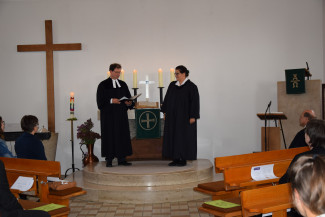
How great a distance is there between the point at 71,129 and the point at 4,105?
1.77 m

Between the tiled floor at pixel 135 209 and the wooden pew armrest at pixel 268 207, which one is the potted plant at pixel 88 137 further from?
the wooden pew armrest at pixel 268 207

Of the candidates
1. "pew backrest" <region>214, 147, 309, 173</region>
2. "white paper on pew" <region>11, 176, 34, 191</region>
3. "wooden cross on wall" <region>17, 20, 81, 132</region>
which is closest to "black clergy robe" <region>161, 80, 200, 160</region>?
"pew backrest" <region>214, 147, 309, 173</region>

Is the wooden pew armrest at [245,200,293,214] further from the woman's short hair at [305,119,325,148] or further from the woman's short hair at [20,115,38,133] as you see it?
the woman's short hair at [20,115,38,133]

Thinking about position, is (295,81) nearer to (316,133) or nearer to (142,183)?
(142,183)

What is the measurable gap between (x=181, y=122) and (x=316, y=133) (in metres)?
3.34

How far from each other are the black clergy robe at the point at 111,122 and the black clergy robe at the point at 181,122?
0.69 meters

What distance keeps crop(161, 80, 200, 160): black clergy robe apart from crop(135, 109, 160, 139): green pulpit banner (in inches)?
14.3

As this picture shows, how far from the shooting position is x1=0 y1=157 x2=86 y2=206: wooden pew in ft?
11.9

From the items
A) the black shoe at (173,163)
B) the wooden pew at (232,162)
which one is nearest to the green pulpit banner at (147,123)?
the black shoe at (173,163)

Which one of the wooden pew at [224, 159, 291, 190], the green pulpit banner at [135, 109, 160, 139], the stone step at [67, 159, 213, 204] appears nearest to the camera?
the wooden pew at [224, 159, 291, 190]

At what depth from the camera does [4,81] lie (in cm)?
839

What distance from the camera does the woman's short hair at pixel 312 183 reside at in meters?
1.49

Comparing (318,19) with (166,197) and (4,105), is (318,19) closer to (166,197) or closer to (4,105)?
(166,197)

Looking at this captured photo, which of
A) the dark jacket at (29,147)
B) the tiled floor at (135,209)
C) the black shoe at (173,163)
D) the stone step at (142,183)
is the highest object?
the dark jacket at (29,147)
